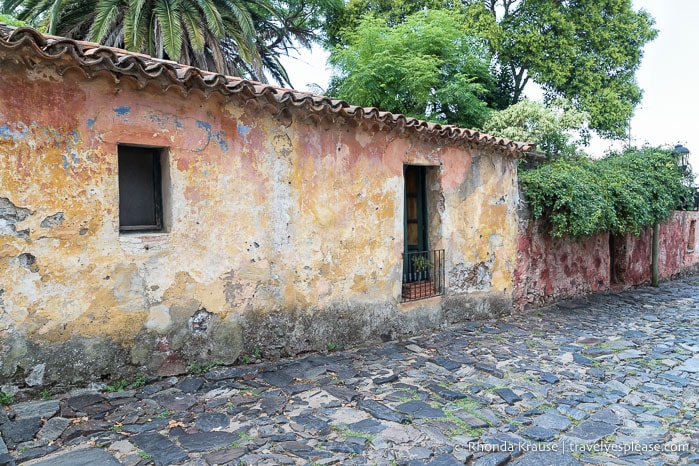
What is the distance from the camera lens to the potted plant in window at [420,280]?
6906mm

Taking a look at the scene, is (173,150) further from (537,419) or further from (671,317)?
(671,317)

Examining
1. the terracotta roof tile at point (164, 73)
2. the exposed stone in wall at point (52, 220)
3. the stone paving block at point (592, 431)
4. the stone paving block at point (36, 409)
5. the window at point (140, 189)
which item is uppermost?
the terracotta roof tile at point (164, 73)

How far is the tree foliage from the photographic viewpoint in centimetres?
1705

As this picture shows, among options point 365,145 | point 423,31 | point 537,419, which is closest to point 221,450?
point 537,419

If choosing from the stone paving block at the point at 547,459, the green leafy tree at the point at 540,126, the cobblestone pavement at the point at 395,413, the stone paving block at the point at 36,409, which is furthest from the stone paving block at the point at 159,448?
the green leafy tree at the point at 540,126

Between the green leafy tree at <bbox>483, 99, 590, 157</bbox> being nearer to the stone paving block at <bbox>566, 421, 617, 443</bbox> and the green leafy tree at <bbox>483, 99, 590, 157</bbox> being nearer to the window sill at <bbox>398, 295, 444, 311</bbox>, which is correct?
the window sill at <bbox>398, 295, 444, 311</bbox>

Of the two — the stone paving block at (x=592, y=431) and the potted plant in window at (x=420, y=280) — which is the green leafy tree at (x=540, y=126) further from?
the stone paving block at (x=592, y=431)

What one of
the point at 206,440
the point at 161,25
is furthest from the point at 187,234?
the point at 161,25

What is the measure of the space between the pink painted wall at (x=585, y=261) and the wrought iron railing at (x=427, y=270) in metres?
2.09

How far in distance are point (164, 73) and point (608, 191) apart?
29.7ft

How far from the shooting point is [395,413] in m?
4.11

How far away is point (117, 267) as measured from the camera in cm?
421

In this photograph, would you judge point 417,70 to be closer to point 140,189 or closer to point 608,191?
point 608,191

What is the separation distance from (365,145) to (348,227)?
1080 millimetres
